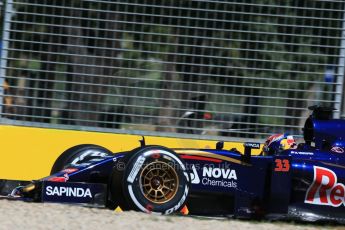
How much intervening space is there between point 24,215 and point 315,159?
310cm

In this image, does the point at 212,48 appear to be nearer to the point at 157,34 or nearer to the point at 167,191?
the point at 157,34

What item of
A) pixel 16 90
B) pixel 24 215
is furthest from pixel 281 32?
pixel 24 215

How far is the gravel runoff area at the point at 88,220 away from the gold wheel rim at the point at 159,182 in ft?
1.19

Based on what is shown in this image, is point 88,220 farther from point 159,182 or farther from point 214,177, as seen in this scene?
point 214,177

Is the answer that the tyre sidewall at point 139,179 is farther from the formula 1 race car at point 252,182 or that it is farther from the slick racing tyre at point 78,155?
the slick racing tyre at point 78,155

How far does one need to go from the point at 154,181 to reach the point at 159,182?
5cm

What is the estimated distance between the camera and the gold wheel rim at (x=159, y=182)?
6855 millimetres

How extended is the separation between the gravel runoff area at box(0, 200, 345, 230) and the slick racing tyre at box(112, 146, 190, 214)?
0.25m

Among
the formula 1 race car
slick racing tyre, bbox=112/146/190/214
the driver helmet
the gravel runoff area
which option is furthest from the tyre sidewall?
the driver helmet

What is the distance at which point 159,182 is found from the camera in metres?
6.94

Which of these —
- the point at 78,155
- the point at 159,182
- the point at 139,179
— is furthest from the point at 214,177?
the point at 78,155

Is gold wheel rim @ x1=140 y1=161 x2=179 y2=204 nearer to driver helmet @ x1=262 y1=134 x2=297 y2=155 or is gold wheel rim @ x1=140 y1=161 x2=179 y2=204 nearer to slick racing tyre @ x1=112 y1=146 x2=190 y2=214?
slick racing tyre @ x1=112 y1=146 x2=190 y2=214

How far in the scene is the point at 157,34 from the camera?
10125mm

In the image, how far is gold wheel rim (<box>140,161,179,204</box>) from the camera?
22.5 ft
